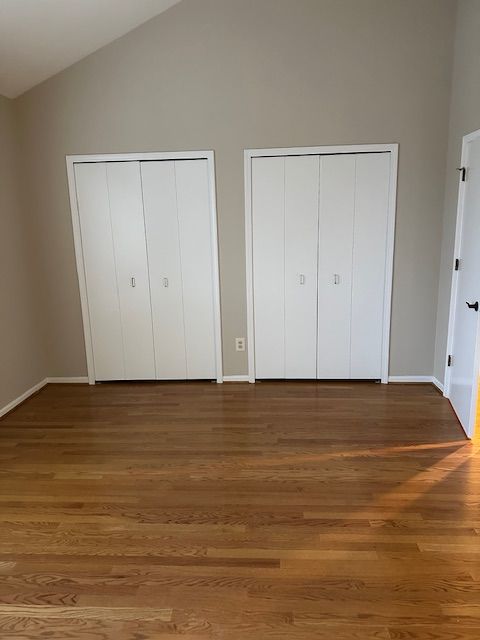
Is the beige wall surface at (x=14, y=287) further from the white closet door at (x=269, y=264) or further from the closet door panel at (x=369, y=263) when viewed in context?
the closet door panel at (x=369, y=263)

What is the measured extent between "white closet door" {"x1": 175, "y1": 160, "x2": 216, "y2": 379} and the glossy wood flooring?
663mm

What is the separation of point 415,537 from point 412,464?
2.20 feet

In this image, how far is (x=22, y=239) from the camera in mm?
3846

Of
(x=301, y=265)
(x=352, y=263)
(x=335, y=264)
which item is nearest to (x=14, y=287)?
(x=301, y=265)

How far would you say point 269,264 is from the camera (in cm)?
383

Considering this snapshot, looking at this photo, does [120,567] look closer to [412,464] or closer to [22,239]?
[412,464]

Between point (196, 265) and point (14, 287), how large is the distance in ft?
5.15


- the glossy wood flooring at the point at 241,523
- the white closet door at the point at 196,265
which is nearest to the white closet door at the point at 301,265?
the glossy wood flooring at the point at 241,523

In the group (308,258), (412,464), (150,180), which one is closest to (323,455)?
(412,464)

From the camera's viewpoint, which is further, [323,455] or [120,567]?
[323,455]

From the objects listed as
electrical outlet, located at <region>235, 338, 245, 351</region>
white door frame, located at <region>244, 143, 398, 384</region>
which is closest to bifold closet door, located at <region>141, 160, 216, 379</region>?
electrical outlet, located at <region>235, 338, 245, 351</region>

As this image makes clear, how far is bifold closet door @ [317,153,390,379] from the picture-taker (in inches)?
142

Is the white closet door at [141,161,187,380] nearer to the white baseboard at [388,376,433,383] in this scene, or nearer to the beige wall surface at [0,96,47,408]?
the beige wall surface at [0,96,47,408]

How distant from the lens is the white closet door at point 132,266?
3.74 metres
